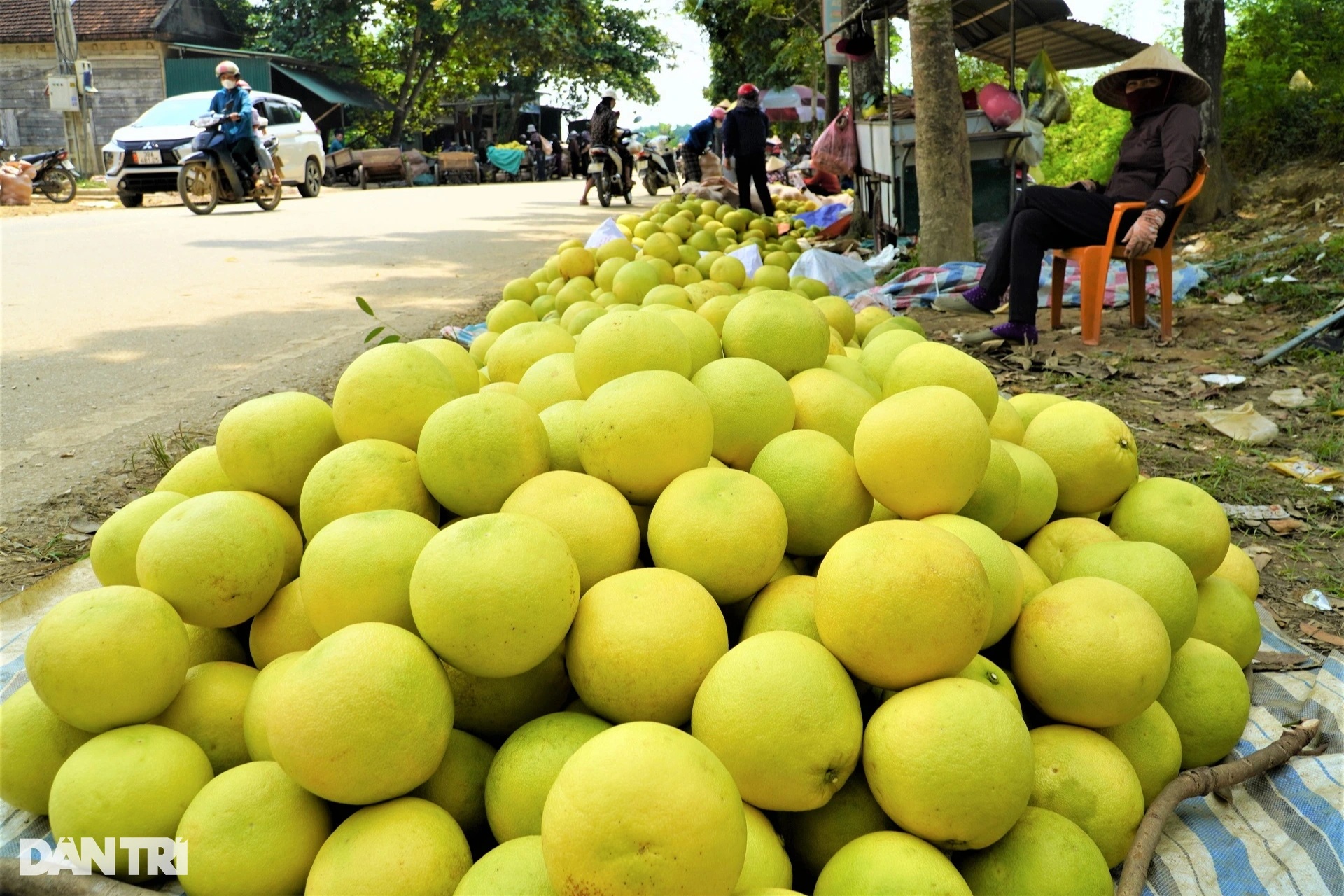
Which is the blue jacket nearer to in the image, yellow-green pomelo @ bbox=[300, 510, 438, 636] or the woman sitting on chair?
the woman sitting on chair

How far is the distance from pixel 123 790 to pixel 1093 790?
1567 mm

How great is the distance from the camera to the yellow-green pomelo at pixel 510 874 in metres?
1.18

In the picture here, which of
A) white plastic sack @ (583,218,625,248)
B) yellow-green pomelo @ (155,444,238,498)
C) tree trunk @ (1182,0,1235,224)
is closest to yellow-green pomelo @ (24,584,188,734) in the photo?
yellow-green pomelo @ (155,444,238,498)

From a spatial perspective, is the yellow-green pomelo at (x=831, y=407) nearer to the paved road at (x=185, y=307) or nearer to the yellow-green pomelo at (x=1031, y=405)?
the yellow-green pomelo at (x=1031, y=405)

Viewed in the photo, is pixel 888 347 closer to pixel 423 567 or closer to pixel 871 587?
pixel 871 587

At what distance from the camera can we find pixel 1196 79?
591 cm

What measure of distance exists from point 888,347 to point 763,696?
1.56 m

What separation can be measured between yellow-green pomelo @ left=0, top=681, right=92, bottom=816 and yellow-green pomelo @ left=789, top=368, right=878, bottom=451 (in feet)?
5.24

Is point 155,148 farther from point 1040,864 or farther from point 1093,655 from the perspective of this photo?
point 1040,864

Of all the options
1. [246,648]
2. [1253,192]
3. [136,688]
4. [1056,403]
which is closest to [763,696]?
[136,688]

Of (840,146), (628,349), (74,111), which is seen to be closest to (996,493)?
(628,349)

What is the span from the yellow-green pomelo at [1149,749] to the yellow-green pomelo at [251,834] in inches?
53.8

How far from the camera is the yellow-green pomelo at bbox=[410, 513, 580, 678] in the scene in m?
1.37

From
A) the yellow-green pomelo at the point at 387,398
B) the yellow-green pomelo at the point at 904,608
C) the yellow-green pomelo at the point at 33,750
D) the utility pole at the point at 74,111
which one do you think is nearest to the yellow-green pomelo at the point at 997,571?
the yellow-green pomelo at the point at 904,608
